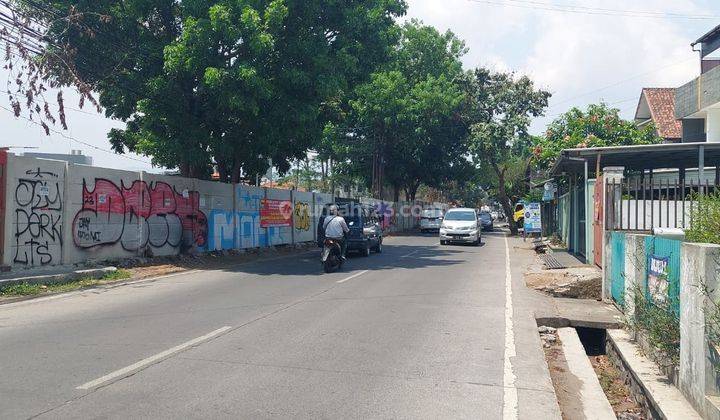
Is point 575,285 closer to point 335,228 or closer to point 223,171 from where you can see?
point 335,228

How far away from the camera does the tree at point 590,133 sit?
85.0 feet

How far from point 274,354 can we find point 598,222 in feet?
30.0

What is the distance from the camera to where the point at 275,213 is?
83.5 ft

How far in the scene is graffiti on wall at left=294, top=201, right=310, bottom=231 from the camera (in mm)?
27634

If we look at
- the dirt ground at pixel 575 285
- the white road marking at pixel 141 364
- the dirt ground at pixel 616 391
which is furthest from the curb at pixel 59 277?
the dirt ground at pixel 616 391

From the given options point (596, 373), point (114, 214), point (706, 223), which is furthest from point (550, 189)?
point (706, 223)

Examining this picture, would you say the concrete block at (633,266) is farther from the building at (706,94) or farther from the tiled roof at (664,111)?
the tiled roof at (664,111)

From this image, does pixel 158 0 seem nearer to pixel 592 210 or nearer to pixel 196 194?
pixel 196 194

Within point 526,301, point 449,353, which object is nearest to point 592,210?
point 526,301

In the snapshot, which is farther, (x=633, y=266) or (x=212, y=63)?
(x=212, y=63)

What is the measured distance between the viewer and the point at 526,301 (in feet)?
38.5

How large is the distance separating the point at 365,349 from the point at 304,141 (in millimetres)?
14469

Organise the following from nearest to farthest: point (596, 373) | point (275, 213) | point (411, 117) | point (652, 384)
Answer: point (652, 384), point (596, 373), point (275, 213), point (411, 117)

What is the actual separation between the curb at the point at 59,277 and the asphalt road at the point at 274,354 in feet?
3.34
